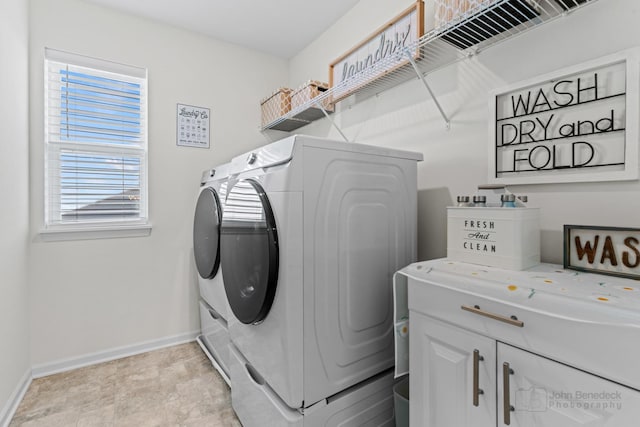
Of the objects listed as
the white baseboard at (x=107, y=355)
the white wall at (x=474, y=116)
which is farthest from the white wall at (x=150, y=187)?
the white wall at (x=474, y=116)

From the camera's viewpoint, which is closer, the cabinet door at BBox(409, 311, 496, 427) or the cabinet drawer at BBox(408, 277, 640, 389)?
the cabinet drawer at BBox(408, 277, 640, 389)

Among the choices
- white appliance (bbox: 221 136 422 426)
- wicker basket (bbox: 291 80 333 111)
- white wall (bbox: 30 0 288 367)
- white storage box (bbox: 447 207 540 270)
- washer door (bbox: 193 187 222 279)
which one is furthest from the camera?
wicker basket (bbox: 291 80 333 111)

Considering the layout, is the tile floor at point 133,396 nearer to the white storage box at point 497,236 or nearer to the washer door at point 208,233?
the washer door at point 208,233

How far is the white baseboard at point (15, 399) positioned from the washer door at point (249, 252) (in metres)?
1.37

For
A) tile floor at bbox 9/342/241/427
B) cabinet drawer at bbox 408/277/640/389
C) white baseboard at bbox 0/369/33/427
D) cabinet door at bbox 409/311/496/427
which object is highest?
cabinet drawer at bbox 408/277/640/389

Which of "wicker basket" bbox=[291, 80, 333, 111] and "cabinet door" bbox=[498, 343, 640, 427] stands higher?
"wicker basket" bbox=[291, 80, 333, 111]

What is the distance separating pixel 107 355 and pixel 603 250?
2.99 metres

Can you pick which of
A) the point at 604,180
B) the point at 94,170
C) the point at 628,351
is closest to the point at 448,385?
the point at 628,351

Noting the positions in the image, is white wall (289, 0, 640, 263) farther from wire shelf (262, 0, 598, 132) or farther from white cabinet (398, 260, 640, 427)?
white cabinet (398, 260, 640, 427)

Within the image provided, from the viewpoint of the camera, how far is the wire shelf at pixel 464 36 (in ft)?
3.79

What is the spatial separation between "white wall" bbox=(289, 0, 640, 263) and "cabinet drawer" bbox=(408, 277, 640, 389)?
578 mm

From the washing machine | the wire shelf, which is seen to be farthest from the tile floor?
the wire shelf

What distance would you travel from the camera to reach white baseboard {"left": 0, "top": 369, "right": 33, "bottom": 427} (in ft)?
5.25

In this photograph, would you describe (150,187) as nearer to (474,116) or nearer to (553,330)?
(474,116)
